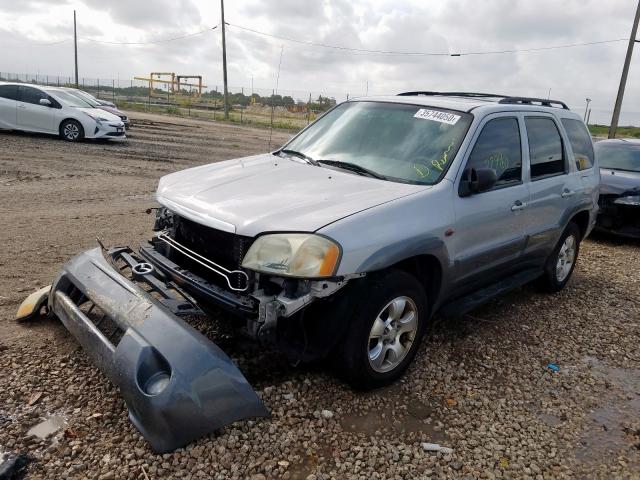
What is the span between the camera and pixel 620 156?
9.14 metres

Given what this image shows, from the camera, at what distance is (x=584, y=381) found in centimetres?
389

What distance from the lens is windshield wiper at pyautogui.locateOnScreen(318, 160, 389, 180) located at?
12.2 ft

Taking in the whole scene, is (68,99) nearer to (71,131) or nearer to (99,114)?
(99,114)

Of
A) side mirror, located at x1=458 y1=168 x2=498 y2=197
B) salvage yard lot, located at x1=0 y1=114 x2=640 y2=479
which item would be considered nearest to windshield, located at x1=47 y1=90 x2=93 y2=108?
salvage yard lot, located at x1=0 y1=114 x2=640 y2=479

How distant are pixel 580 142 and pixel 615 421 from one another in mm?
3066

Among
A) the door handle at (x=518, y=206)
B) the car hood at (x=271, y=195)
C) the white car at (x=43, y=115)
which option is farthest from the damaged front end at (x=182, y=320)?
the white car at (x=43, y=115)

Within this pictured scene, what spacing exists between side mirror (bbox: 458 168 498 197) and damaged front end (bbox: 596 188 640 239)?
538 centimetres

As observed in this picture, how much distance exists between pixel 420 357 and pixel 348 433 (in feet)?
3.70

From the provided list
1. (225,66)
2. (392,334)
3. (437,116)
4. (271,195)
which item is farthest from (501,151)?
(225,66)

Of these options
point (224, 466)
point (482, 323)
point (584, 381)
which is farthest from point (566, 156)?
point (224, 466)

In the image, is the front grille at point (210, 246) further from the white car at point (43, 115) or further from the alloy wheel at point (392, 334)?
the white car at point (43, 115)

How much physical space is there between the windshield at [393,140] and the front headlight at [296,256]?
1.05 m

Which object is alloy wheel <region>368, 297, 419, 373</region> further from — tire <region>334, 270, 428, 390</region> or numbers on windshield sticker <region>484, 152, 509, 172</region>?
numbers on windshield sticker <region>484, 152, 509, 172</region>

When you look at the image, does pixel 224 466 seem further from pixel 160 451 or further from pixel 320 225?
pixel 320 225
